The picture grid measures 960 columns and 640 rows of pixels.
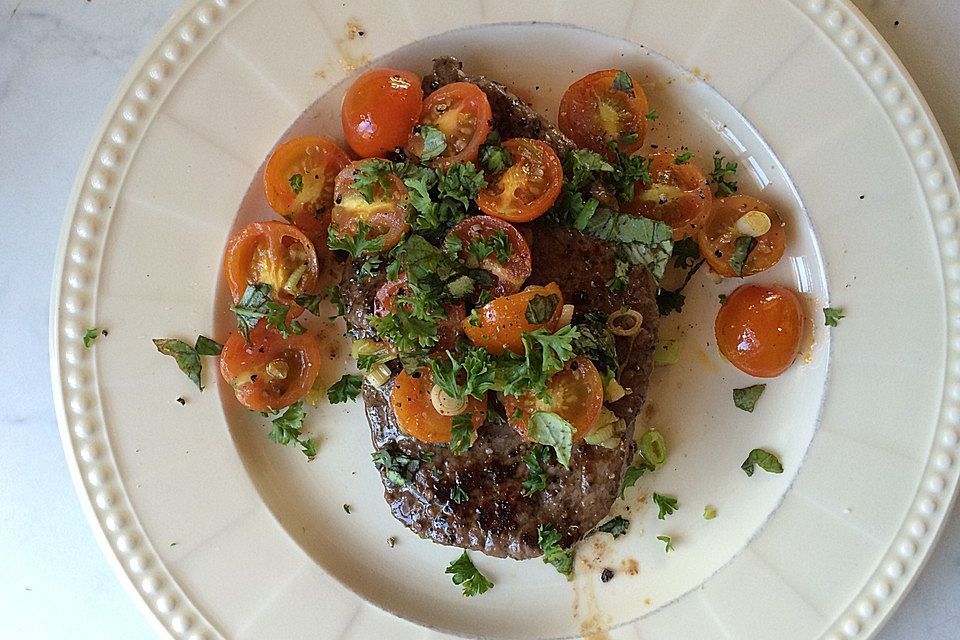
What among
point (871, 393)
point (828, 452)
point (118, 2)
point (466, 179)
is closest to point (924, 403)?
point (871, 393)

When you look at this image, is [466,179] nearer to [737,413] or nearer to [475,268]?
[475,268]

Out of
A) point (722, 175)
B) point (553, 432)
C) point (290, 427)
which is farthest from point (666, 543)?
point (290, 427)

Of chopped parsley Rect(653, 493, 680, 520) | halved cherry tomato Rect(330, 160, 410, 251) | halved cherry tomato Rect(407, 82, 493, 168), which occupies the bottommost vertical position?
chopped parsley Rect(653, 493, 680, 520)

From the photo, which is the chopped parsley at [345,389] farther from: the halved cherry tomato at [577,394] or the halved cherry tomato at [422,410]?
the halved cherry tomato at [577,394]

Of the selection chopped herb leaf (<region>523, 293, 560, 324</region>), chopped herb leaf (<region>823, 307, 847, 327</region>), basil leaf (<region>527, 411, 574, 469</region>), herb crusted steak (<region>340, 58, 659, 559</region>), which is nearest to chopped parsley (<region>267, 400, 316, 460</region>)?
herb crusted steak (<region>340, 58, 659, 559</region>)

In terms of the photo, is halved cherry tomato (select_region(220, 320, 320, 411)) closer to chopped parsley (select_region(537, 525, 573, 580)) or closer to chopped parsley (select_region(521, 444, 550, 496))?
chopped parsley (select_region(521, 444, 550, 496))

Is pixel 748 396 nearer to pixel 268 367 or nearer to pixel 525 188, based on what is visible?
pixel 525 188
